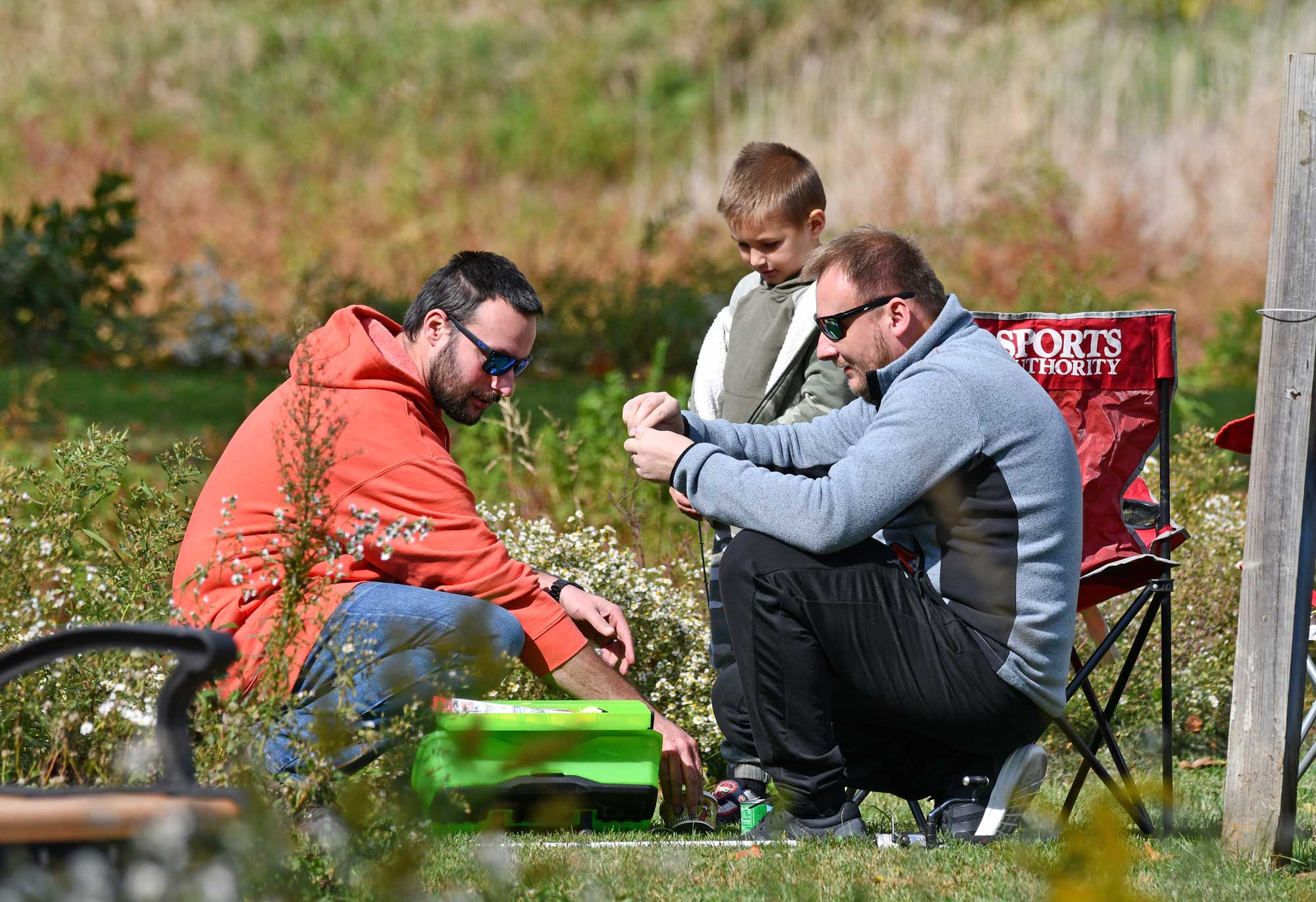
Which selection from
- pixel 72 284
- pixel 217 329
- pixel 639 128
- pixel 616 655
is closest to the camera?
pixel 616 655

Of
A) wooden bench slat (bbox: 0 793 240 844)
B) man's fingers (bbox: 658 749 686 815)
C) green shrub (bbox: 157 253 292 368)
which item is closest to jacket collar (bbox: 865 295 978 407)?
man's fingers (bbox: 658 749 686 815)

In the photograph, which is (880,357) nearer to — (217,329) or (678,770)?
(678,770)

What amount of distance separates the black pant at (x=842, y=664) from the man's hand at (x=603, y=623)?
442 millimetres

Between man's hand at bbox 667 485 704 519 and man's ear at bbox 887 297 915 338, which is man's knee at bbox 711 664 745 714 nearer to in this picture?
man's hand at bbox 667 485 704 519

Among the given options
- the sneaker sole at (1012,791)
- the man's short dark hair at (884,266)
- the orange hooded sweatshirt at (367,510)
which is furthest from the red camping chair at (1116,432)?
the orange hooded sweatshirt at (367,510)

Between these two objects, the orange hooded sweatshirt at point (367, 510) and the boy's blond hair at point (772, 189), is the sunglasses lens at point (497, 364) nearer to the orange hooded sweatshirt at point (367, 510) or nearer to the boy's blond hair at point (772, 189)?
the orange hooded sweatshirt at point (367, 510)

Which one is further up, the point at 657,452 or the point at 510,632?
the point at 657,452

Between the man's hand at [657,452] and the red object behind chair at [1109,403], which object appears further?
the red object behind chair at [1109,403]

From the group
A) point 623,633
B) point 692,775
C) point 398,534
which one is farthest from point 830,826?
point 398,534

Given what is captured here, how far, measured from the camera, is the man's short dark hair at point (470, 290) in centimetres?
387

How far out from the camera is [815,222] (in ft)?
14.5

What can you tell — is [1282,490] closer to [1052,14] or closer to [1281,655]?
[1281,655]

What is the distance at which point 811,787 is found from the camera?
3.37 meters

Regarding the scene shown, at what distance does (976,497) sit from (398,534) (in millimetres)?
1311
